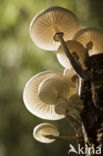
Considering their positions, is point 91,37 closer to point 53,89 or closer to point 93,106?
point 53,89

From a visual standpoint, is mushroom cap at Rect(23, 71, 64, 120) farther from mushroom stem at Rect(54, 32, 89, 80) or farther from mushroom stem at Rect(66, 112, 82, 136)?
mushroom stem at Rect(66, 112, 82, 136)

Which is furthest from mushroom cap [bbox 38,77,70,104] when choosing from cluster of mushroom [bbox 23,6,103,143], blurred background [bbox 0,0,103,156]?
blurred background [bbox 0,0,103,156]

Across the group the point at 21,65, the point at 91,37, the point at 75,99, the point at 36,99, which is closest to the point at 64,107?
the point at 75,99

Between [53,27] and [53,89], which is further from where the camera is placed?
[53,27]

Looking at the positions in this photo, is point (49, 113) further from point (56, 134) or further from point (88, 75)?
point (88, 75)

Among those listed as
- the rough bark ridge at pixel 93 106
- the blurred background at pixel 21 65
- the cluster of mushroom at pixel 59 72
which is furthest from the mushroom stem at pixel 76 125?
the blurred background at pixel 21 65

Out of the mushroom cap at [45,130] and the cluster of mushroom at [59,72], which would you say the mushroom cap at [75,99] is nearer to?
the cluster of mushroom at [59,72]

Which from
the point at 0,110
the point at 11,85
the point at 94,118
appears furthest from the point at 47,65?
the point at 94,118
